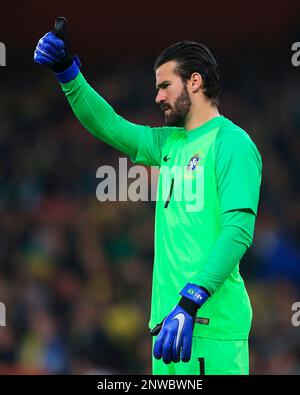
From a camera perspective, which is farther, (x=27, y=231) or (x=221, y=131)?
(x=27, y=231)

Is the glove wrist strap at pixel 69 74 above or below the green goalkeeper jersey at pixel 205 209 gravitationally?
above

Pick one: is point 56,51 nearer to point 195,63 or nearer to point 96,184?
point 195,63

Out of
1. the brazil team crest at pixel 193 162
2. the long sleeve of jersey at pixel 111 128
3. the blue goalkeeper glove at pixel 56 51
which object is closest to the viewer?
the brazil team crest at pixel 193 162

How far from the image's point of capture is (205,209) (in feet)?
9.36

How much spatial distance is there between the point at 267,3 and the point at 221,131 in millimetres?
4454

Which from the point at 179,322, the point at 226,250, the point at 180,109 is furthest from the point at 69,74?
the point at 179,322

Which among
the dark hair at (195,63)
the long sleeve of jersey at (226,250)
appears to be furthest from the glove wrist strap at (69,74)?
the long sleeve of jersey at (226,250)

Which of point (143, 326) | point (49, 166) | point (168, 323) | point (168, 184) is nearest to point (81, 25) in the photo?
point (49, 166)

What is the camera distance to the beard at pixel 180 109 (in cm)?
298

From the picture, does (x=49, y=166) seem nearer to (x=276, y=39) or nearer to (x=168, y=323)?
(x=276, y=39)

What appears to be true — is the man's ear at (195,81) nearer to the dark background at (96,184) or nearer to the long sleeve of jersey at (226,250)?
the long sleeve of jersey at (226,250)

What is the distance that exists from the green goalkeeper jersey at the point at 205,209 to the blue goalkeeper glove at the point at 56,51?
50 cm

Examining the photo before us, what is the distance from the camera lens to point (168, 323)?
2652 millimetres
